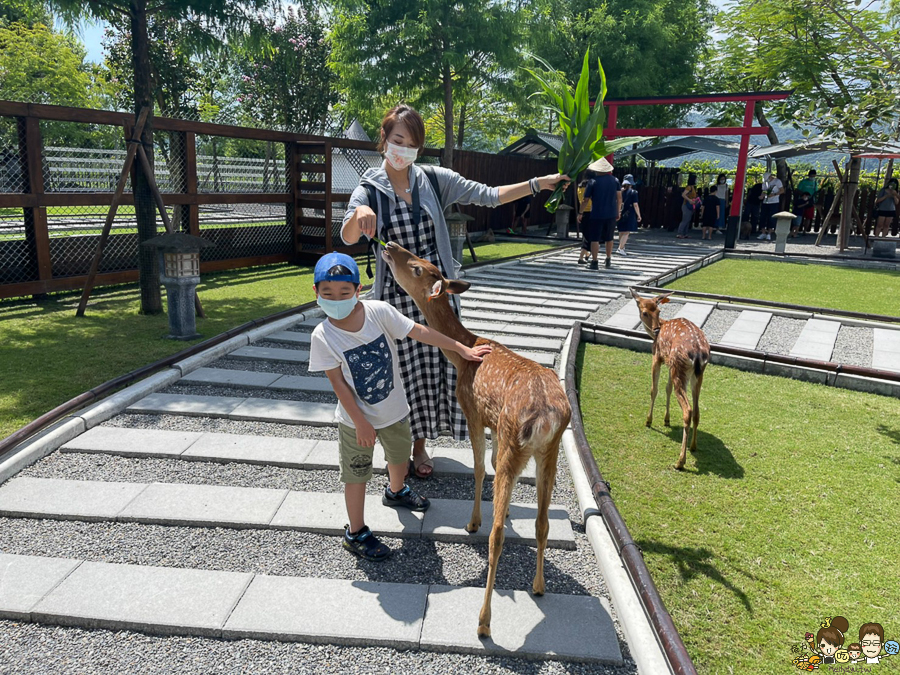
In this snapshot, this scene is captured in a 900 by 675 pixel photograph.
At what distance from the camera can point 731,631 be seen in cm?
284

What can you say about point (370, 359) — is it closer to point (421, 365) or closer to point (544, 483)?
point (421, 365)

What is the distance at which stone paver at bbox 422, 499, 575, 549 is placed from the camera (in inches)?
140

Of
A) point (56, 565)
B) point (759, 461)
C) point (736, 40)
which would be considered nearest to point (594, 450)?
point (759, 461)

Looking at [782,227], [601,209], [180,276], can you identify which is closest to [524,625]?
[180,276]

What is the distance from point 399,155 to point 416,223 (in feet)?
1.34

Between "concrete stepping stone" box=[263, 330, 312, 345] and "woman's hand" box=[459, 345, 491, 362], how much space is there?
4.12 meters

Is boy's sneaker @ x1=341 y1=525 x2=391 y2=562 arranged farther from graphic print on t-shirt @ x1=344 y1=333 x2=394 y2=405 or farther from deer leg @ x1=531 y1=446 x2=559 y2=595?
deer leg @ x1=531 y1=446 x2=559 y2=595

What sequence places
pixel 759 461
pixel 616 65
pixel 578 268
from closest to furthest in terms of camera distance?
1. pixel 759 461
2. pixel 578 268
3. pixel 616 65

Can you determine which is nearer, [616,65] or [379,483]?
[379,483]

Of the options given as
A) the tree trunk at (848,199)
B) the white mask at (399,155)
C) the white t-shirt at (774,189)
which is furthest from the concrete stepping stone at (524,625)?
the white t-shirt at (774,189)

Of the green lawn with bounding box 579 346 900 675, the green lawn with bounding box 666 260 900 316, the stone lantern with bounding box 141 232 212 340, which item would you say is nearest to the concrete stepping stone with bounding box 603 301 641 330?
the green lawn with bounding box 579 346 900 675

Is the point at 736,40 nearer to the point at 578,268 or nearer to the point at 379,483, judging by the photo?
the point at 578,268

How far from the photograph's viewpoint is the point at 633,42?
24.8m

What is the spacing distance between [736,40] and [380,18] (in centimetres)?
1285
